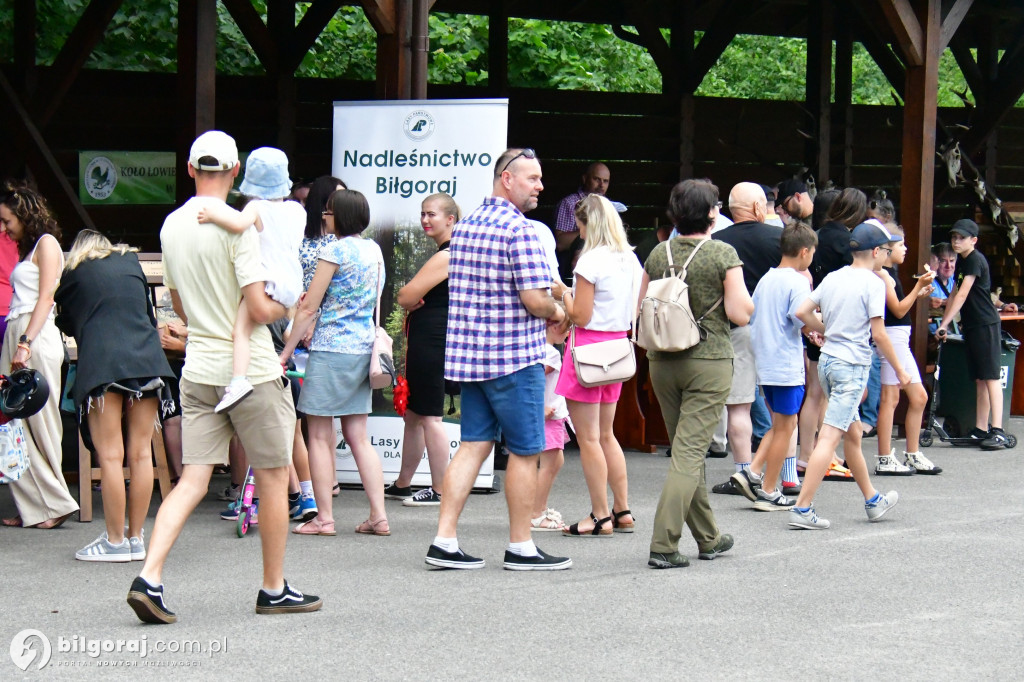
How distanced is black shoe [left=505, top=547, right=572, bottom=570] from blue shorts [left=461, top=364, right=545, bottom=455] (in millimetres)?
483

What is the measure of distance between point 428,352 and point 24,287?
2.13 meters

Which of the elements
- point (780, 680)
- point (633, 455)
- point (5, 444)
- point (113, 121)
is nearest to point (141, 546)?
point (5, 444)

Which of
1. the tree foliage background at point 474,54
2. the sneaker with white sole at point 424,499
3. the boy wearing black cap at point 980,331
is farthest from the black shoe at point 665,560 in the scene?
the tree foliage background at point 474,54

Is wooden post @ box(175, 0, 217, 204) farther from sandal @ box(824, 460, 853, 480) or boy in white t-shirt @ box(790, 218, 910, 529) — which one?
sandal @ box(824, 460, 853, 480)

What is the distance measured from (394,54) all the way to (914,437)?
168 inches

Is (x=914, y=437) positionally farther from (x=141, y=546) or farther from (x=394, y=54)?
(x=141, y=546)

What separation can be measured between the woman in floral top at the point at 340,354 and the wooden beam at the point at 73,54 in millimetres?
4186

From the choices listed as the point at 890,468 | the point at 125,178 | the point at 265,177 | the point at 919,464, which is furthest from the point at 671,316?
the point at 125,178

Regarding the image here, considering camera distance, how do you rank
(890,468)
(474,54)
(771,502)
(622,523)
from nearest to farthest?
1. (622,523)
2. (771,502)
3. (890,468)
4. (474,54)

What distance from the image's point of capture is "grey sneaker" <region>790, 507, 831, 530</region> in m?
7.12

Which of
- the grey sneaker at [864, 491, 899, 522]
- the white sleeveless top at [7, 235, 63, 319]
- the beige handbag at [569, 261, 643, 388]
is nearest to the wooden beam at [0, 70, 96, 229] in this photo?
the white sleeveless top at [7, 235, 63, 319]

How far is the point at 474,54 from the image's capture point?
66.9 ft

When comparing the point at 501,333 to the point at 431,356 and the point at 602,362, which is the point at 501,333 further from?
the point at 431,356

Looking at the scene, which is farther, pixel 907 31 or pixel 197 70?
pixel 907 31
